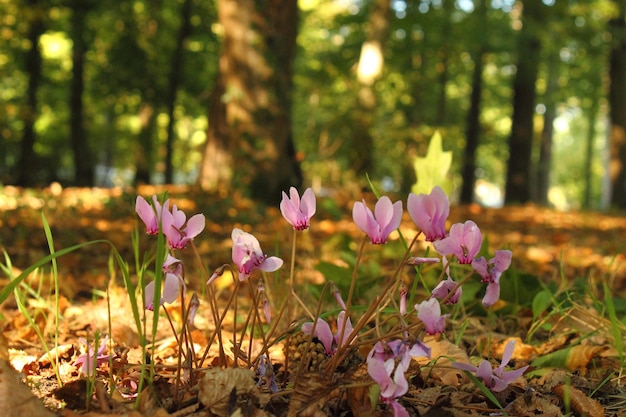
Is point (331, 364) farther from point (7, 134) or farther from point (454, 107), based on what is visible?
point (454, 107)

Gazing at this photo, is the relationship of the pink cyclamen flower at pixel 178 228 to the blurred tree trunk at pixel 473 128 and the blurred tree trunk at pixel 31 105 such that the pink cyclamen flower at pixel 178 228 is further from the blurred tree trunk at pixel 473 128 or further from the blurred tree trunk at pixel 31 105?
the blurred tree trunk at pixel 31 105

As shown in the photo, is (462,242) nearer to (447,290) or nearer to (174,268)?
(447,290)

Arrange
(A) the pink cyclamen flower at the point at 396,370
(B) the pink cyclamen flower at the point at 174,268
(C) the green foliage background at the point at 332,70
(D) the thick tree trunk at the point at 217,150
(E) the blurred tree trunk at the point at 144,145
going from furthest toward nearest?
(E) the blurred tree trunk at the point at 144,145, (C) the green foliage background at the point at 332,70, (D) the thick tree trunk at the point at 217,150, (B) the pink cyclamen flower at the point at 174,268, (A) the pink cyclamen flower at the point at 396,370

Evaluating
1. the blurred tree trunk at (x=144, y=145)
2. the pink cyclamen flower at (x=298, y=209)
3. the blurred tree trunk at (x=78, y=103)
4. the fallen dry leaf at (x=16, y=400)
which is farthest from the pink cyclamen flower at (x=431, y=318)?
the blurred tree trunk at (x=144, y=145)

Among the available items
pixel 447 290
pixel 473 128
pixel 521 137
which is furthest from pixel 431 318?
pixel 473 128

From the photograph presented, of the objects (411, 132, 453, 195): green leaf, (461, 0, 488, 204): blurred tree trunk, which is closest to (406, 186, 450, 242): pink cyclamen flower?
(411, 132, 453, 195): green leaf
